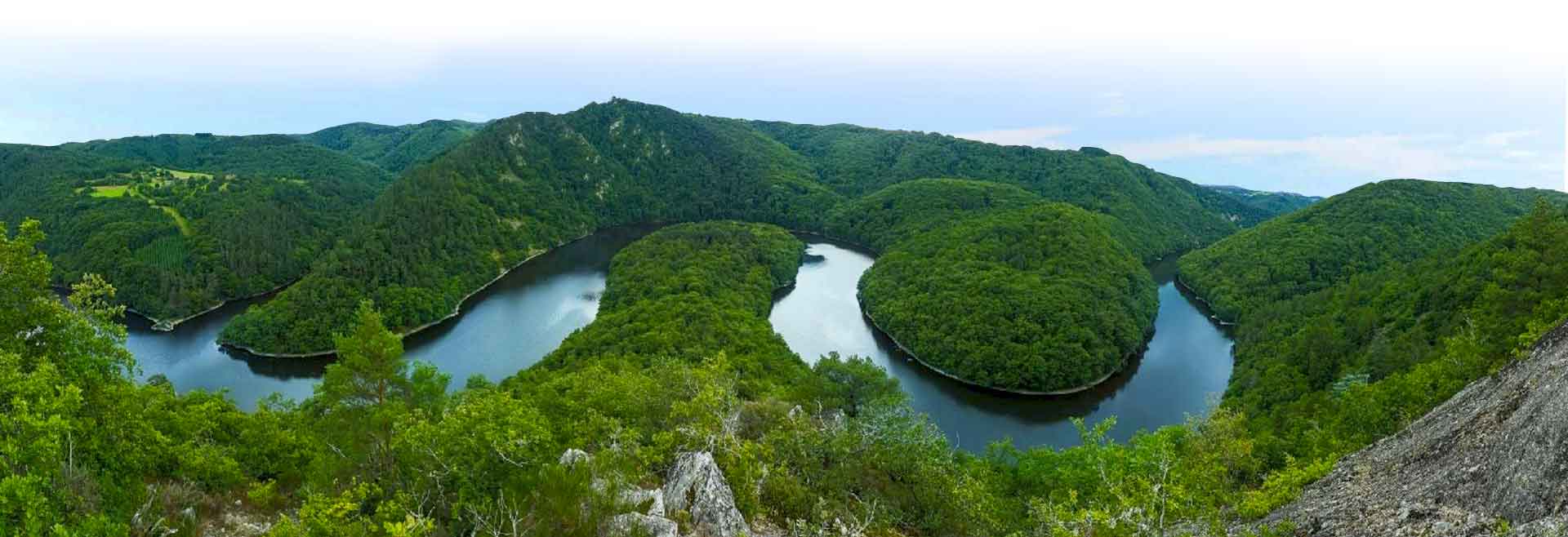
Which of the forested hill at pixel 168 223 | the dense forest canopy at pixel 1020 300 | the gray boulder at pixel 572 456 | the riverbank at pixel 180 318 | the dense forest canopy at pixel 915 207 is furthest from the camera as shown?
the dense forest canopy at pixel 915 207

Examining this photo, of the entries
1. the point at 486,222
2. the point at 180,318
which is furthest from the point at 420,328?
the point at 486,222

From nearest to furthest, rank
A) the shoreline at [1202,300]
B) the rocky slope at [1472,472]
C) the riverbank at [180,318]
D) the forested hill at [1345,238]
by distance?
the rocky slope at [1472,472] < the riverbank at [180,318] < the shoreline at [1202,300] < the forested hill at [1345,238]

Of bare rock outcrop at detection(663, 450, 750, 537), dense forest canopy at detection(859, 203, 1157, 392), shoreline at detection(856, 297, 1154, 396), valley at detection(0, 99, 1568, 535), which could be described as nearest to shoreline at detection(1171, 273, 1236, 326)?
valley at detection(0, 99, 1568, 535)

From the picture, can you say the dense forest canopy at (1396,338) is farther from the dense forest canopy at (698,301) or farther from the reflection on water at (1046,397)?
the dense forest canopy at (698,301)

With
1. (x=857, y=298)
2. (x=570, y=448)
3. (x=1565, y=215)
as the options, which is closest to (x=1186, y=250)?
(x=857, y=298)

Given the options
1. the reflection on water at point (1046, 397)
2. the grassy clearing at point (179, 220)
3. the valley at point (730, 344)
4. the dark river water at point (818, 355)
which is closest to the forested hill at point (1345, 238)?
the valley at point (730, 344)

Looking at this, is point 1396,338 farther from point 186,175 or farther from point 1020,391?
point 186,175

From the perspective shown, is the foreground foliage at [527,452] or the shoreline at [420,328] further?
the shoreline at [420,328]

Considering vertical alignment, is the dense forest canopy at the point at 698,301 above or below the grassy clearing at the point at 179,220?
below
